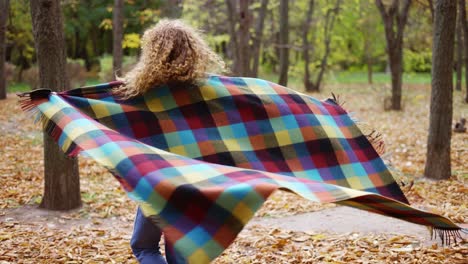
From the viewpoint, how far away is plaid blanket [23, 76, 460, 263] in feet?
8.80

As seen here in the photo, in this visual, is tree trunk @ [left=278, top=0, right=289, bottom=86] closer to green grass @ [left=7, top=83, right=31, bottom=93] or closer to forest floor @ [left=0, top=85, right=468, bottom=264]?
forest floor @ [left=0, top=85, right=468, bottom=264]

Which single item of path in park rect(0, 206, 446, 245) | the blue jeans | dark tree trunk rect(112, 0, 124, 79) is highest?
dark tree trunk rect(112, 0, 124, 79)

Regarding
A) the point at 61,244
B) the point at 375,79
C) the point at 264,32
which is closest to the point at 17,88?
the point at 264,32

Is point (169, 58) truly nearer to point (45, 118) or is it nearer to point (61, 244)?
point (45, 118)

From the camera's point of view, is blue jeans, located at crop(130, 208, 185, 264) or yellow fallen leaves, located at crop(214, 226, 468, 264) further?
yellow fallen leaves, located at crop(214, 226, 468, 264)

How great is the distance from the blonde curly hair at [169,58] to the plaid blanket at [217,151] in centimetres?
9

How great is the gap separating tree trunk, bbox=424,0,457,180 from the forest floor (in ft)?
0.92

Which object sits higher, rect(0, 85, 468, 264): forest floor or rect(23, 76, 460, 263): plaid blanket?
rect(23, 76, 460, 263): plaid blanket

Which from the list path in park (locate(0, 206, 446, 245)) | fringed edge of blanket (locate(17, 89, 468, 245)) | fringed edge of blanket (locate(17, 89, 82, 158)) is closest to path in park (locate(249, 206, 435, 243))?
path in park (locate(0, 206, 446, 245))

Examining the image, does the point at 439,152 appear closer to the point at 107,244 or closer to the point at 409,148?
the point at 409,148

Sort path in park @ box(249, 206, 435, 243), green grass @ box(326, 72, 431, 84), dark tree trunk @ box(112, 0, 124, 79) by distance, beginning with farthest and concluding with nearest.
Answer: green grass @ box(326, 72, 431, 84), dark tree trunk @ box(112, 0, 124, 79), path in park @ box(249, 206, 435, 243)

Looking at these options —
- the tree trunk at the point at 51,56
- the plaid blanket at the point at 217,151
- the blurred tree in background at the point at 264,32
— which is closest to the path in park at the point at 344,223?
the plaid blanket at the point at 217,151

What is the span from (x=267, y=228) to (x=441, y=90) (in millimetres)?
3248

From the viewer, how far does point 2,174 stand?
25.8ft
